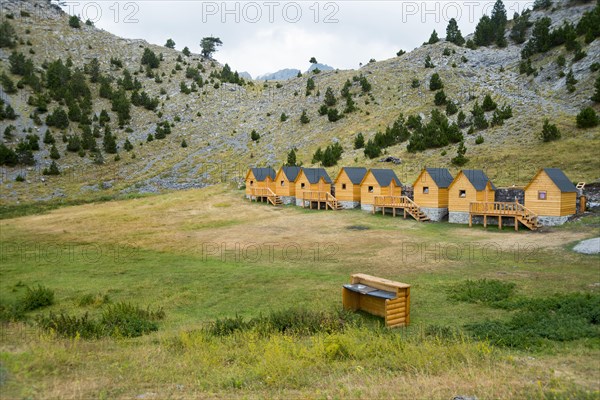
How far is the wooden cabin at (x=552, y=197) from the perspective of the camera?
3108cm

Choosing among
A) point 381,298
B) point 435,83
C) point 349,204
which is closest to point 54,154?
point 349,204

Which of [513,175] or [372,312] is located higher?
[513,175]

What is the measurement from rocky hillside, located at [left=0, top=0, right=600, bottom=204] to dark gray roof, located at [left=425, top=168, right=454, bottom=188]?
6.60m

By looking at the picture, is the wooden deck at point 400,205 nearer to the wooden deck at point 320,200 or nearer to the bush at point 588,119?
the wooden deck at point 320,200

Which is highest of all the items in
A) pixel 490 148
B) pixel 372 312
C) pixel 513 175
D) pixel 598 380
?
pixel 490 148

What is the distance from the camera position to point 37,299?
16922mm

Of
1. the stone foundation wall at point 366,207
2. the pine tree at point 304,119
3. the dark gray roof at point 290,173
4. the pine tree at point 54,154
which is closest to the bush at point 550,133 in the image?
the stone foundation wall at point 366,207

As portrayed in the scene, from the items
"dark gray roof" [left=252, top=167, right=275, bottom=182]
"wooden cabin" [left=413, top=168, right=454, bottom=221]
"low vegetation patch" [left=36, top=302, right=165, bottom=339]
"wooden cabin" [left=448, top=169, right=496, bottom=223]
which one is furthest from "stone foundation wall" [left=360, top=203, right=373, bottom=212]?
"low vegetation patch" [left=36, top=302, right=165, bottom=339]

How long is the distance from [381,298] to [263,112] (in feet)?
251

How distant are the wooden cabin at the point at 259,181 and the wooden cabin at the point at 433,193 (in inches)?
795

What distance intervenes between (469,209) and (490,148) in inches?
782

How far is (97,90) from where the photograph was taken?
277 ft

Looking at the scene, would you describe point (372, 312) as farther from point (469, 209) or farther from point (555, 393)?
point (469, 209)

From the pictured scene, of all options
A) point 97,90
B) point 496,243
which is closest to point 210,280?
point 496,243
